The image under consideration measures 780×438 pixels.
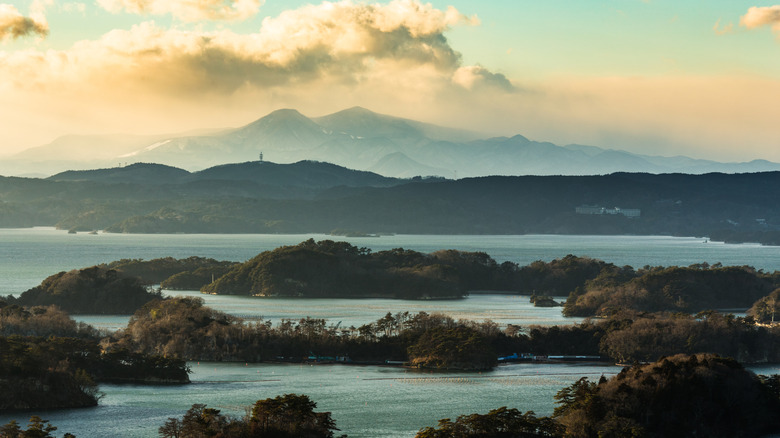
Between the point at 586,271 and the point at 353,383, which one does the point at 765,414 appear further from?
the point at 586,271

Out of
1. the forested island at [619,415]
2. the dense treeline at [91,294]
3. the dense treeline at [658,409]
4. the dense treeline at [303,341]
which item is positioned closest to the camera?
the forested island at [619,415]

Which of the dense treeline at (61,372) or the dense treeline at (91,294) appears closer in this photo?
the dense treeline at (61,372)

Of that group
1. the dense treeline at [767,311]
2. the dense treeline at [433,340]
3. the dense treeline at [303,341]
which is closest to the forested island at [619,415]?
the dense treeline at [433,340]

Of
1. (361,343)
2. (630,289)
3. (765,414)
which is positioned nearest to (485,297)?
(630,289)

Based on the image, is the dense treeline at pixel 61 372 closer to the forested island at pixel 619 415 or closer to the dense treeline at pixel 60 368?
the dense treeline at pixel 60 368

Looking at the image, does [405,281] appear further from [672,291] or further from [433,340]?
[433,340]

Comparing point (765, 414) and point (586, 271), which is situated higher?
point (586, 271)
